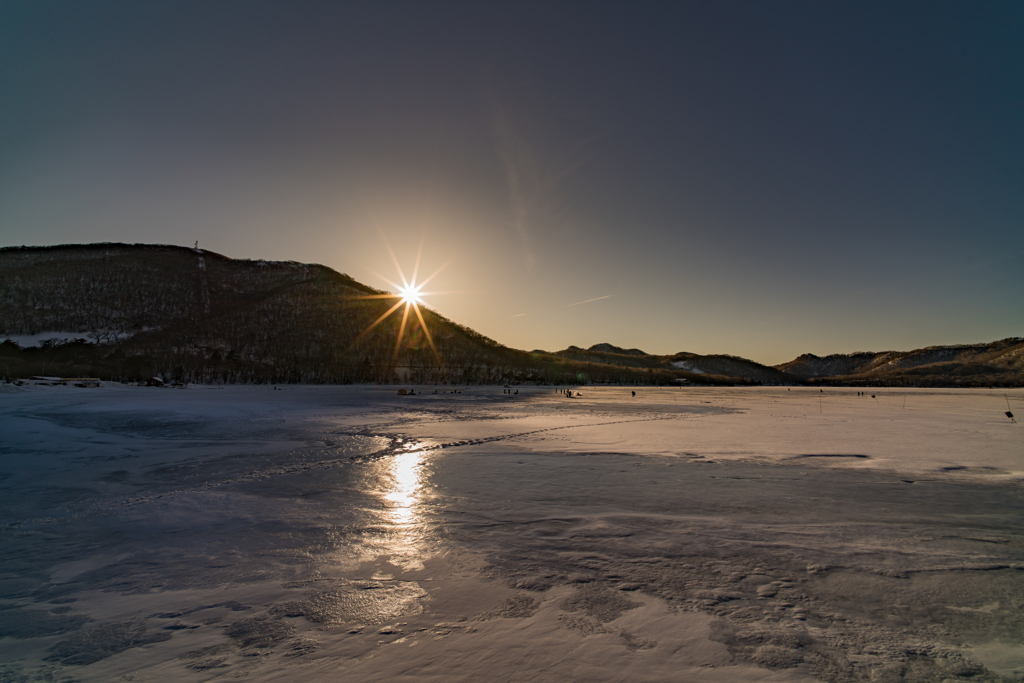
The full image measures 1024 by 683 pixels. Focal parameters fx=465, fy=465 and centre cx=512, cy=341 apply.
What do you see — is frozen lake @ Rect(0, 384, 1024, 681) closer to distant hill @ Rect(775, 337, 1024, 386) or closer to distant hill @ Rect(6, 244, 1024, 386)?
distant hill @ Rect(6, 244, 1024, 386)

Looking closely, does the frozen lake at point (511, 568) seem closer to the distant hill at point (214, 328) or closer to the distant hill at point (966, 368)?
the distant hill at point (214, 328)

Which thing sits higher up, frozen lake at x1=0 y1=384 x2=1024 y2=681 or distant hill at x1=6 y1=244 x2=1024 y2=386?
distant hill at x1=6 y1=244 x2=1024 y2=386

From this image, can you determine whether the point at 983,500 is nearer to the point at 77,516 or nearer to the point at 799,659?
the point at 799,659

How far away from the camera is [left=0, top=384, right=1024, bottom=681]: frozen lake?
313 cm

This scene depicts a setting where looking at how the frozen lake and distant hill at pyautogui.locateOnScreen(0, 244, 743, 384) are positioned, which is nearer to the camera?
the frozen lake

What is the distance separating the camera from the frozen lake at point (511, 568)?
3.13 meters

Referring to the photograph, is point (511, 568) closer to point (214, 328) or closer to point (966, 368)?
point (214, 328)

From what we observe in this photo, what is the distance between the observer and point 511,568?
15.5 ft

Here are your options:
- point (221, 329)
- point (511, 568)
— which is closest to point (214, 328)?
point (221, 329)

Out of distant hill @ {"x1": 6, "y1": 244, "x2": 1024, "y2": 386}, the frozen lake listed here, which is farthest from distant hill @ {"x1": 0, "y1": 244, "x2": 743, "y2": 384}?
the frozen lake

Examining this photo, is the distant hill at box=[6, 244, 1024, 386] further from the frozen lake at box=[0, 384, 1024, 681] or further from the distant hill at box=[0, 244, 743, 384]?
the frozen lake at box=[0, 384, 1024, 681]

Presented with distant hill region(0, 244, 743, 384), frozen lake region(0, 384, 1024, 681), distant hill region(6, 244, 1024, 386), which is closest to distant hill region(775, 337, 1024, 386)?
distant hill region(6, 244, 1024, 386)

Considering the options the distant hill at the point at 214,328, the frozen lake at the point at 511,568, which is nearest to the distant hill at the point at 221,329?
the distant hill at the point at 214,328

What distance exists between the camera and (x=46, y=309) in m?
79.2
